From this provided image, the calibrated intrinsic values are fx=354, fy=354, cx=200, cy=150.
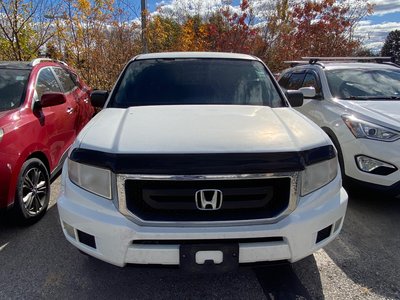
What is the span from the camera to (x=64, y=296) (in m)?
2.46

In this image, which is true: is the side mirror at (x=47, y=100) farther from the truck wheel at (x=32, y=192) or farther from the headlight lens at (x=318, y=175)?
the headlight lens at (x=318, y=175)

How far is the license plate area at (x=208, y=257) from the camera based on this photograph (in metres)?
2.03

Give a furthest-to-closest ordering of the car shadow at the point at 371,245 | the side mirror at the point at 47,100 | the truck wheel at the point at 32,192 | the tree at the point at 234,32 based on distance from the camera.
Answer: the tree at the point at 234,32 → the side mirror at the point at 47,100 → the truck wheel at the point at 32,192 → the car shadow at the point at 371,245

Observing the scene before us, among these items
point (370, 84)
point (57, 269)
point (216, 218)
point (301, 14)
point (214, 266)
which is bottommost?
point (57, 269)

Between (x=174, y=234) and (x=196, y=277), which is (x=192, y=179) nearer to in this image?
(x=174, y=234)

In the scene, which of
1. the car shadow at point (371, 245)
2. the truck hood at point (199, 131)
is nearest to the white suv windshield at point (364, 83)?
the car shadow at point (371, 245)

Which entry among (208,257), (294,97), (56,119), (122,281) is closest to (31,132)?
(56,119)

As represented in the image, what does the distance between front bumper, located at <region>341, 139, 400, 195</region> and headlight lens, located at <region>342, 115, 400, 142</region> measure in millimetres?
49

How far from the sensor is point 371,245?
3166 mm

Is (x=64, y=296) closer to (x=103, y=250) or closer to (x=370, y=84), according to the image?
(x=103, y=250)

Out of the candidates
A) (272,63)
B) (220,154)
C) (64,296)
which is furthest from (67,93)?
(272,63)

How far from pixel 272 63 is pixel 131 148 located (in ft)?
39.6

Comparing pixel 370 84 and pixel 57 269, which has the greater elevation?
pixel 370 84

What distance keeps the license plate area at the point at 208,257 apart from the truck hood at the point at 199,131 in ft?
1.81
